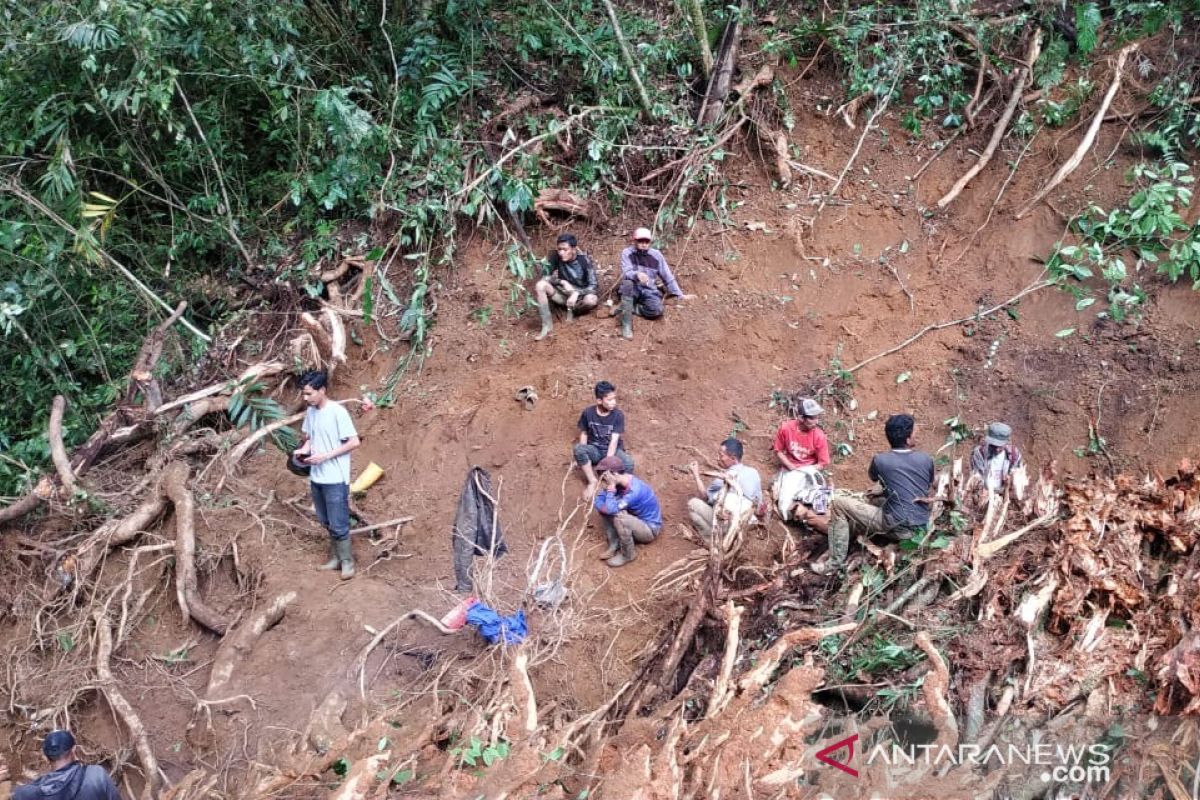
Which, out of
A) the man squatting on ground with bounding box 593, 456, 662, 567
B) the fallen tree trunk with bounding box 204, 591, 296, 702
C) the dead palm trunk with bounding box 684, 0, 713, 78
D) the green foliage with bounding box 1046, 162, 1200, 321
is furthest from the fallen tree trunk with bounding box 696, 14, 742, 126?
the fallen tree trunk with bounding box 204, 591, 296, 702

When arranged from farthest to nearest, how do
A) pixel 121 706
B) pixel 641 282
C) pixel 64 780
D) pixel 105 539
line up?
pixel 641 282
pixel 105 539
pixel 121 706
pixel 64 780

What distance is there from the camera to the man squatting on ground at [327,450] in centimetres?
527

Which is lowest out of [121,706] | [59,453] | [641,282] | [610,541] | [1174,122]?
[121,706]

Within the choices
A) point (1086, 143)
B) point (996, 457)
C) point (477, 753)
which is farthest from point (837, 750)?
point (1086, 143)

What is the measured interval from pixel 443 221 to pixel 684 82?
8.22 ft

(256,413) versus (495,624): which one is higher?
(495,624)

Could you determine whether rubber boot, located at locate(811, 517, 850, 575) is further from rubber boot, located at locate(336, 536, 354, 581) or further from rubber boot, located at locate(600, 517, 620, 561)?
rubber boot, located at locate(336, 536, 354, 581)

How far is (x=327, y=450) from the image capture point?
5.34 metres

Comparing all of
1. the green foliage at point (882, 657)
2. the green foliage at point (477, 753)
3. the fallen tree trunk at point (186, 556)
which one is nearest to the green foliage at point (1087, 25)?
the green foliage at point (882, 657)

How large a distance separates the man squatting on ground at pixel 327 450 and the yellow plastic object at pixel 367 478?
3.11 feet

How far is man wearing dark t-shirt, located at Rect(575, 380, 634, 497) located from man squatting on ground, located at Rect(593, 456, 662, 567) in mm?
190

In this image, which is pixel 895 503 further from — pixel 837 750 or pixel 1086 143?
pixel 1086 143

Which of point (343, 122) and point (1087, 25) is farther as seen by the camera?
point (1087, 25)

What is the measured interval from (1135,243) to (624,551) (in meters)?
4.51
